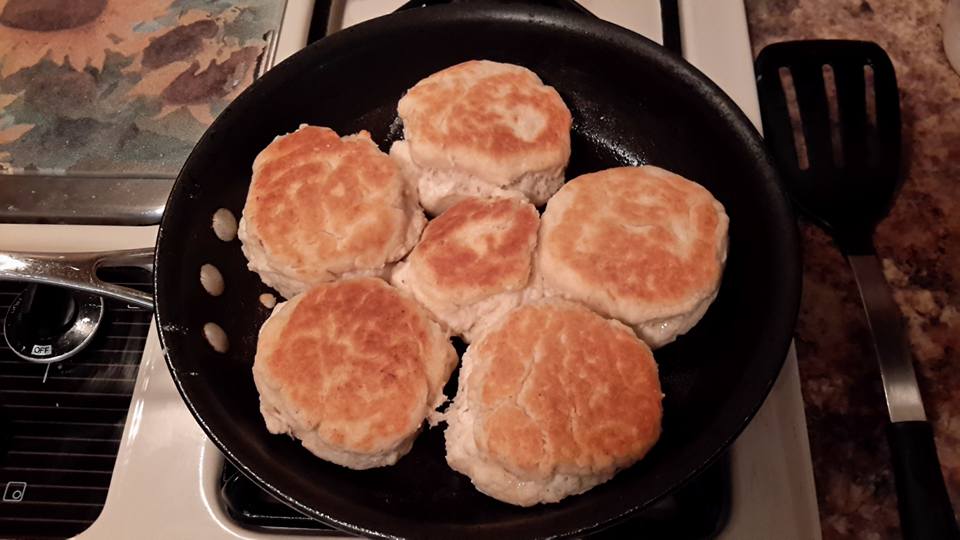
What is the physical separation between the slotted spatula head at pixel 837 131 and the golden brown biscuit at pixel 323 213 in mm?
658

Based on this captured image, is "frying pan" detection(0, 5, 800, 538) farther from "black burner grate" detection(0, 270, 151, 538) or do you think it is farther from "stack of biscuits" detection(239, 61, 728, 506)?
"black burner grate" detection(0, 270, 151, 538)

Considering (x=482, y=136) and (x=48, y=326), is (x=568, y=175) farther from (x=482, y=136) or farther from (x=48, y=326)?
(x=48, y=326)

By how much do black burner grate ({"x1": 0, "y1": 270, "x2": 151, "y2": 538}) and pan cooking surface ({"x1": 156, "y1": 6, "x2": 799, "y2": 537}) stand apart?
0.23 metres

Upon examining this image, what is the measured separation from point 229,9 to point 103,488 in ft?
3.47

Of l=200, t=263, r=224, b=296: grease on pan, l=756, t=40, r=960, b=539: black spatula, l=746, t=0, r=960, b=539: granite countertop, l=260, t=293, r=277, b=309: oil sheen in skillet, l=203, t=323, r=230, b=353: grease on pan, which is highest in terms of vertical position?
l=200, t=263, r=224, b=296: grease on pan

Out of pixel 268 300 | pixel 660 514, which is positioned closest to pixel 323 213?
pixel 268 300

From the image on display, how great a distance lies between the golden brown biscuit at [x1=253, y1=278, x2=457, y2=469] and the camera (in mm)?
846

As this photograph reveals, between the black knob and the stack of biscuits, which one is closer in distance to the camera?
the stack of biscuits

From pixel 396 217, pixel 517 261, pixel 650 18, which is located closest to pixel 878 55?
pixel 650 18

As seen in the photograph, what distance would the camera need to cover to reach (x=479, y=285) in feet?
3.04

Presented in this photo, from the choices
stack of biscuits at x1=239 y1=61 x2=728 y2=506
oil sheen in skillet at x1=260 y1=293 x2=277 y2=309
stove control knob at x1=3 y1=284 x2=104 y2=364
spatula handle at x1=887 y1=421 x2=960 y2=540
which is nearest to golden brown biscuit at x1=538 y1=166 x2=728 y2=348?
stack of biscuits at x1=239 y1=61 x2=728 y2=506

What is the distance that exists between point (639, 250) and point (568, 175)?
0.89 ft

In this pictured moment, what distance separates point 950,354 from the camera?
1063 mm

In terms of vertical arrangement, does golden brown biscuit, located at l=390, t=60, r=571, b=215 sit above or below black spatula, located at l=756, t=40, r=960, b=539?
above
